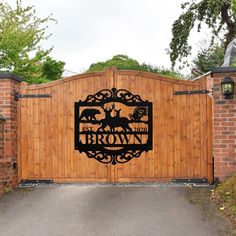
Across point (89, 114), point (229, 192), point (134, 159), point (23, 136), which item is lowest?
point (229, 192)

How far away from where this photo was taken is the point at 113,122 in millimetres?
7027

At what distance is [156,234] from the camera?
486cm

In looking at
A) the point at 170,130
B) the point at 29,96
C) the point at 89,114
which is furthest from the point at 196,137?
the point at 29,96

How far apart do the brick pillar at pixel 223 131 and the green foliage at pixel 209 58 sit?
1554cm

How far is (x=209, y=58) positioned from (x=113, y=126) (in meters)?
17.9

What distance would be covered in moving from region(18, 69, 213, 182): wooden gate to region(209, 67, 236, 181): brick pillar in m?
0.25

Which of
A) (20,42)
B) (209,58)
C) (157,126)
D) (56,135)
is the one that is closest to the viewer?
(157,126)

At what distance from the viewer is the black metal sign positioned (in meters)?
7.00

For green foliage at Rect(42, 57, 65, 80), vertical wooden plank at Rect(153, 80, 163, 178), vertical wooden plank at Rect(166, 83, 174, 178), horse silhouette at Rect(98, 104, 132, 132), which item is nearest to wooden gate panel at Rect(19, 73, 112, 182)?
horse silhouette at Rect(98, 104, 132, 132)

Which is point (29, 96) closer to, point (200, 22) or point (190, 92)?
point (190, 92)

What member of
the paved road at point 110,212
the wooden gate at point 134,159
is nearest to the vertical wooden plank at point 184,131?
the wooden gate at point 134,159

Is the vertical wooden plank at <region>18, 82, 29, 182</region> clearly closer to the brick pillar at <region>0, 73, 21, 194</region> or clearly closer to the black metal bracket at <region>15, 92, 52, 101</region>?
the black metal bracket at <region>15, 92, 52, 101</region>

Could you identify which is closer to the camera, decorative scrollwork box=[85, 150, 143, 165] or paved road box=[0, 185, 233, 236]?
paved road box=[0, 185, 233, 236]

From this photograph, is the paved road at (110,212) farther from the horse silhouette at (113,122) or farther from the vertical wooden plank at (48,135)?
the horse silhouette at (113,122)
